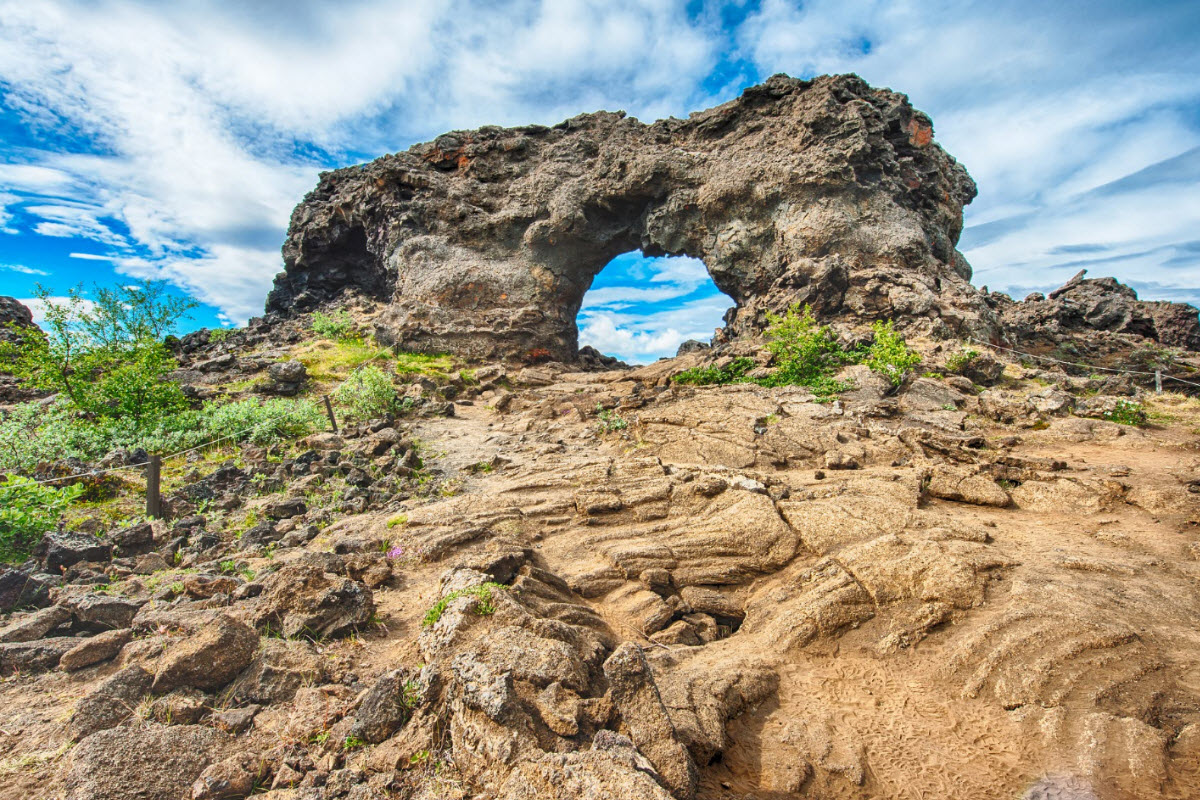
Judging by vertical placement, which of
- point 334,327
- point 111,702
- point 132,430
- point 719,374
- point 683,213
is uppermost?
point 683,213

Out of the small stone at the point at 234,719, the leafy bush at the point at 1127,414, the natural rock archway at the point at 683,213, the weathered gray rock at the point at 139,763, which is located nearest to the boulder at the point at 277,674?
the small stone at the point at 234,719

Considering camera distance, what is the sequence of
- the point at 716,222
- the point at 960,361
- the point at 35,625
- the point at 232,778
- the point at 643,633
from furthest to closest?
the point at 716,222, the point at 960,361, the point at 643,633, the point at 35,625, the point at 232,778

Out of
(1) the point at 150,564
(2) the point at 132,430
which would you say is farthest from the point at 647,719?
(2) the point at 132,430

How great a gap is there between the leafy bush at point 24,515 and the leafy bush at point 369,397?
9212 millimetres

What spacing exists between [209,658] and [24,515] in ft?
16.9

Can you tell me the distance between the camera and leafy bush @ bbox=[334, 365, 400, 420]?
17.2 meters

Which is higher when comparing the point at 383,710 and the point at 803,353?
the point at 803,353

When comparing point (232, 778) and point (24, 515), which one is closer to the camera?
point (232, 778)

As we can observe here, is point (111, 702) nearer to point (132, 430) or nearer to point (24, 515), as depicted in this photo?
point (24, 515)

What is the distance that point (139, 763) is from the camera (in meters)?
3.57

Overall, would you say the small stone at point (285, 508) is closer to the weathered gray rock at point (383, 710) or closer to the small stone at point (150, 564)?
the small stone at point (150, 564)

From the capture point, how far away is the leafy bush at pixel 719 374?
61.9 feet

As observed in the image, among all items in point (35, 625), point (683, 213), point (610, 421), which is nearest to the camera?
point (35, 625)

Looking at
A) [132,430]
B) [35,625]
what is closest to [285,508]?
[35,625]
